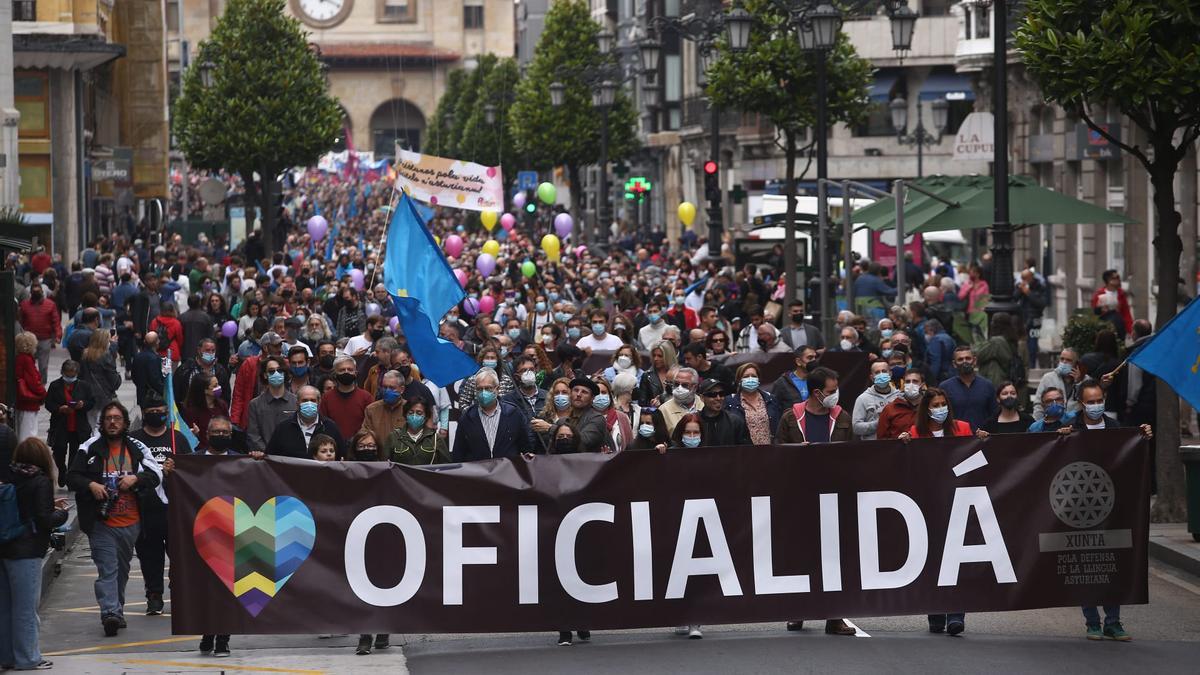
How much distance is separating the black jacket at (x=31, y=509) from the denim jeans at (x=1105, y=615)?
19.1ft

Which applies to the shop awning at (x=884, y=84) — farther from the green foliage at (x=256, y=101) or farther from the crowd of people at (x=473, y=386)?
the crowd of people at (x=473, y=386)

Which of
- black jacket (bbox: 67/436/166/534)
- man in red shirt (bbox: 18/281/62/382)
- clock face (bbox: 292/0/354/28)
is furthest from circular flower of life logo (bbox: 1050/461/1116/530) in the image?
clock face (bbox: 292/0/354/28)

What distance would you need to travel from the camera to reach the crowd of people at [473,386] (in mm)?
12797

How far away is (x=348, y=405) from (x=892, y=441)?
214 inches

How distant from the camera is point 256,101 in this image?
1980 inches

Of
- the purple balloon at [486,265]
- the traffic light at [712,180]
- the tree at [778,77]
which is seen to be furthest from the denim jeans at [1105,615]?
the traffic light at [712,180]

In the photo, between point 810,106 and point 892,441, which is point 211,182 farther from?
point 892,441

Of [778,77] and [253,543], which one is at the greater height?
[778,77]

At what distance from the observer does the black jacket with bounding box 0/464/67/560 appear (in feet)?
37.4

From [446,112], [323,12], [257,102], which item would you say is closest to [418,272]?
[257,102]

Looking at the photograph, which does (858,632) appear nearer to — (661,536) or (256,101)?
(661,536)

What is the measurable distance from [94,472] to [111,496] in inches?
7.1

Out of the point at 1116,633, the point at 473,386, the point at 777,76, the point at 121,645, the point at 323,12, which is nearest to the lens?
the point at 1116,633

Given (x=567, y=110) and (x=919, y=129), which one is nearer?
(x=919, y=129)
